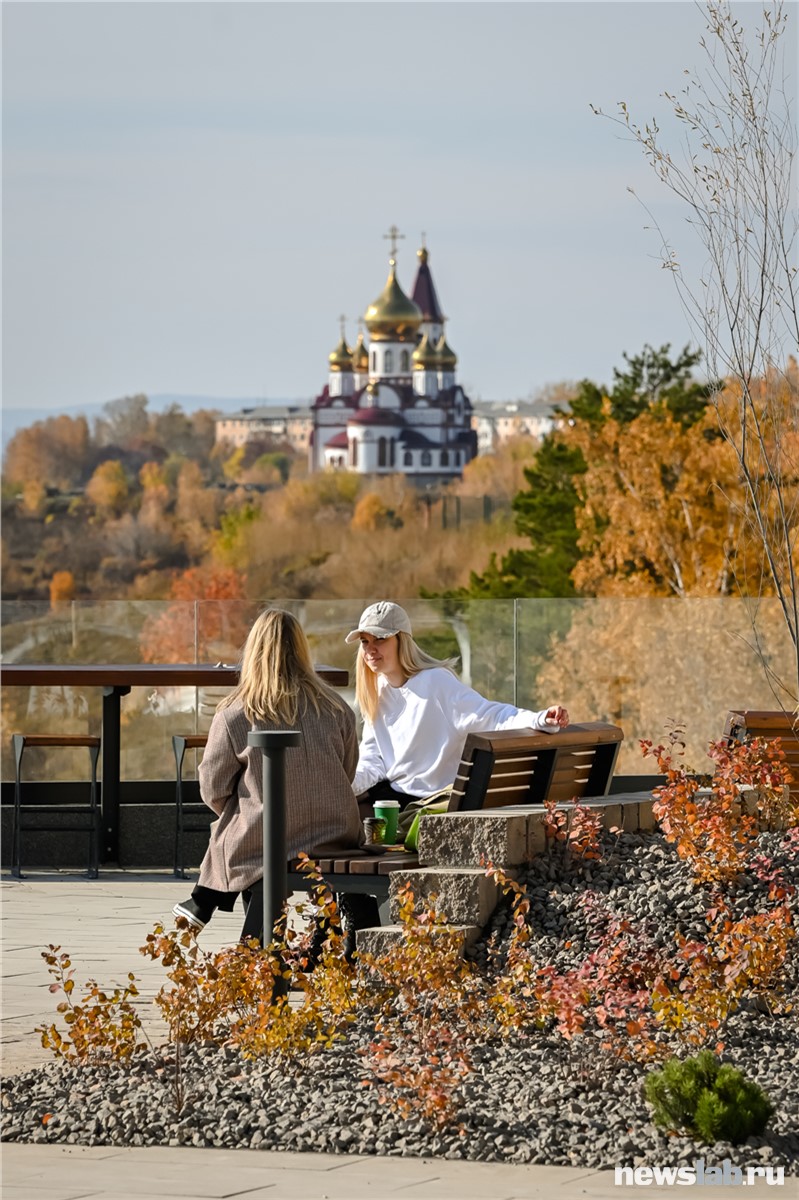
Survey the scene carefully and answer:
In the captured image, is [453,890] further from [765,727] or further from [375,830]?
[765,727]

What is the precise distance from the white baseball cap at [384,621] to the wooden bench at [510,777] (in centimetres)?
69

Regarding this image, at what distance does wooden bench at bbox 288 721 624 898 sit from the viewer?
641 cm

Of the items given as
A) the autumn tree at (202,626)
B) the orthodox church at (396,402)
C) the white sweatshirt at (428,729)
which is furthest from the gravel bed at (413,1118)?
the orthodox church at (396,402)

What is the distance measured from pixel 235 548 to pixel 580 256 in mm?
24935

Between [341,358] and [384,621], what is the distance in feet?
477

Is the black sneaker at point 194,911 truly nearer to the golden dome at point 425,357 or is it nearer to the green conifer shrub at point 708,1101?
the green conifer shrub at point 708,1101

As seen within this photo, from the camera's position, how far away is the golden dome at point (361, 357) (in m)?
151

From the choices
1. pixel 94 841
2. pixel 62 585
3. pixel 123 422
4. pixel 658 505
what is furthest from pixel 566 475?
pixel 94 841

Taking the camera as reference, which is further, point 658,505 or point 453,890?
point 658,505

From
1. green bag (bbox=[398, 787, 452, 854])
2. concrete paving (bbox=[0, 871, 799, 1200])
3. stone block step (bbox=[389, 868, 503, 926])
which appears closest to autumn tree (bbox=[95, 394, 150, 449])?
green bag (bbox=[398, 787, 452, 854])

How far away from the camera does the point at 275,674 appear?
6.59m

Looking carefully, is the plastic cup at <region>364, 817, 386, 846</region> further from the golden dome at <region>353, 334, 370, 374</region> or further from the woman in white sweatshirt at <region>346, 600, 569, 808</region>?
the golden dome at <region>353, 334, 370, 374</region>

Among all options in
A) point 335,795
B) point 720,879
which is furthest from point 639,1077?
point 335,795

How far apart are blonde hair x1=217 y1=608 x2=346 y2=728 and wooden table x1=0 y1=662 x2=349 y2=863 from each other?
350 cm
